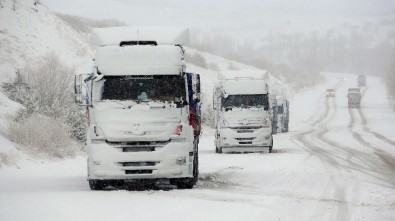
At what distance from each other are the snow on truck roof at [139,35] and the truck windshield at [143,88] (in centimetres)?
94

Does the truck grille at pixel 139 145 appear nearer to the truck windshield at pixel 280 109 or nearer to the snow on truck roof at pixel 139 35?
the snow on truck roof at pixel 139 35

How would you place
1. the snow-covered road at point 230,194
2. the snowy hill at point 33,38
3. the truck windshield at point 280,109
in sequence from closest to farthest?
the snow-covered road at point 230,194 < the snowy hill at point 33,38 < the truck windshield at point 280,109

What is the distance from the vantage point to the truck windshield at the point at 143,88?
1433cm

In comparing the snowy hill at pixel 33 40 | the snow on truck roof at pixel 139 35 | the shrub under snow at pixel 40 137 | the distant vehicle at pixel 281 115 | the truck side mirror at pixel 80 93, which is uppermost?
the snowy hill at pixel 33 40

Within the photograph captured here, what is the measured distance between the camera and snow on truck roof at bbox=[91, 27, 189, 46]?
587 inches

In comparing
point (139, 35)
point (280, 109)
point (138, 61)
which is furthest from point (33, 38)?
point (138, 61)

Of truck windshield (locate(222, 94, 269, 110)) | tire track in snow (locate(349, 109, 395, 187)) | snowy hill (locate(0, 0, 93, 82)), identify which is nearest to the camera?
tire track in snow (locate(349, 109, 395, 187))

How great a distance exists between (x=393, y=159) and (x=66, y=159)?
38.0 feet

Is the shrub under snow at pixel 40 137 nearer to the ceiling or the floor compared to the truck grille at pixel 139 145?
nearer to the floor

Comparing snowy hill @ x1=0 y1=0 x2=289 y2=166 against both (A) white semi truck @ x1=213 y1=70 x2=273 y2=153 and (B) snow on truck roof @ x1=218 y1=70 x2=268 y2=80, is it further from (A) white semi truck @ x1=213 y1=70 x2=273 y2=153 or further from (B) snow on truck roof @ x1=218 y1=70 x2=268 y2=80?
(A) white semi truck @ x1=213 y1=70 x2=273 y2=153

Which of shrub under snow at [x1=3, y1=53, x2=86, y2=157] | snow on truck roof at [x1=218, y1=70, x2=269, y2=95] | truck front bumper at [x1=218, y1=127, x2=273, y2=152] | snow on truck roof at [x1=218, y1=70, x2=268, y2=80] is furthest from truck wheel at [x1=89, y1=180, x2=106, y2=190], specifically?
snow on truck roof at [x1=218, y1=70, x2=268, y2=80]

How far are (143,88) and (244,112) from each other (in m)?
13.5

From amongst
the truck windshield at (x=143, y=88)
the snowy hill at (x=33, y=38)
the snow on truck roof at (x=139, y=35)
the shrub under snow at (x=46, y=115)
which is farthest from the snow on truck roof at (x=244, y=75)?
the snowy hill at (x=33, y=38)

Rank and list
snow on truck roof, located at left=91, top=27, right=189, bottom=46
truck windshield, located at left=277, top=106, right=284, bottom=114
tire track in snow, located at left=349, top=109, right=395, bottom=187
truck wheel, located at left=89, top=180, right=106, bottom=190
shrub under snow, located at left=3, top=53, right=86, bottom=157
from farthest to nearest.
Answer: truck windshield, located at left=277, top=106, right=284, bottom=114
shrub under snow, located at left=3, top=53, right=86, bottom=157
tire track in snow, located at left=349, top=109, right=395, bottom=187
snow on truck roof, located at left=91, top=27, right=189, bottom=46
truck wheel, located at left=89, top=180, right=106, bottom=190
